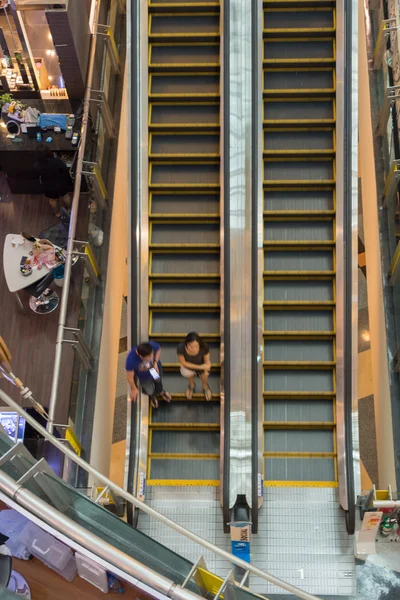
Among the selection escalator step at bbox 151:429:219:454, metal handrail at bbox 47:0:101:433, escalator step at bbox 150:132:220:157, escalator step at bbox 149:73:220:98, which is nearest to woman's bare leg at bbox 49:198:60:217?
metal handrail at bbox 47:0:101:433

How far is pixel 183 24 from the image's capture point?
1075cm

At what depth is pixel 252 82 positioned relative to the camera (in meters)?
9.44

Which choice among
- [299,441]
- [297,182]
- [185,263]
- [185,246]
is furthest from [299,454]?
[297,182]

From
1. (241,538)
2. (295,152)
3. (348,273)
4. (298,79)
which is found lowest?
(241,538)

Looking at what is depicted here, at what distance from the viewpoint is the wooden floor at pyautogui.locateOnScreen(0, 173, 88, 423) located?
10961mm

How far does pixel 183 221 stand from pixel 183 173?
29.0 inches

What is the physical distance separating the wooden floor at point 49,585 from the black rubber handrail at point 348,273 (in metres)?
4.97

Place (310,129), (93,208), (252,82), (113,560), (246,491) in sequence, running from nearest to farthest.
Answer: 1. (113,560)
2. (246,491)
3. (252,82)
4. (310,129)
5. (93,208)

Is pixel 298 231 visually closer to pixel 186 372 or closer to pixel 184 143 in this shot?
pixel 184 143

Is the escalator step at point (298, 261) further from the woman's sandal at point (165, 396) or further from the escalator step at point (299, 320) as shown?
the woman's sandal at point (165, 396)

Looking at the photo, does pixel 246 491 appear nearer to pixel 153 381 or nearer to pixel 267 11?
pixel 153 381

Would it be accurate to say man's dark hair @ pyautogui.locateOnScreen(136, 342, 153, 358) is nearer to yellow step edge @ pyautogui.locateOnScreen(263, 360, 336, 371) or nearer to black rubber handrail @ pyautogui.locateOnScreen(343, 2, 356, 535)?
yellow step edge @ pyautogui.locateOnScreen(263, 360, 336, 371)

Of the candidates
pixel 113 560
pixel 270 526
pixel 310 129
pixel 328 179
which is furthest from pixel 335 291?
pixel 113 560

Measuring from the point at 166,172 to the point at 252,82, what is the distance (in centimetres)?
176
